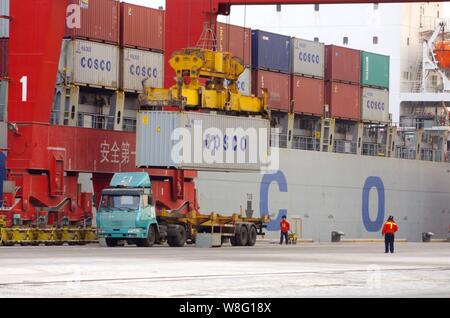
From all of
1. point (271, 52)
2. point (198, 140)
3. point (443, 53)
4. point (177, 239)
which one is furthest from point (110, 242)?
point (443, 53)

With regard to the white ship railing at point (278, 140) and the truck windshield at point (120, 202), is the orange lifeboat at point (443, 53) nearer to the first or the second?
the white ship railing at point (278, 140)

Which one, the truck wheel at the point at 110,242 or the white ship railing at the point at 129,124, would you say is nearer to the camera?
the truck wheel at the point at 110,242

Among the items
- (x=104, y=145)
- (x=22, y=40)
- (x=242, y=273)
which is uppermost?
(x=22, y=40)

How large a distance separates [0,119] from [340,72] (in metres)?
23.3

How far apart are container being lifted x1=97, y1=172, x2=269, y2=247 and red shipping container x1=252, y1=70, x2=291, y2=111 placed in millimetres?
15526

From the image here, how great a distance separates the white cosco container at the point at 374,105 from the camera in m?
68.1

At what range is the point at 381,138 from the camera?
246 ft

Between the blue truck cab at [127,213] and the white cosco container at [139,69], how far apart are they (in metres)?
8.77

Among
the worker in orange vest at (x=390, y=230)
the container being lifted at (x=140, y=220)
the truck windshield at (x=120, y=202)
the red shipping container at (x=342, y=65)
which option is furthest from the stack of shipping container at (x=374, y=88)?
the truck windshield at (x=120, y=202)

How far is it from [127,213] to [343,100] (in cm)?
2730

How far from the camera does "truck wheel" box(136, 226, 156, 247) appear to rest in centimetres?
4200
